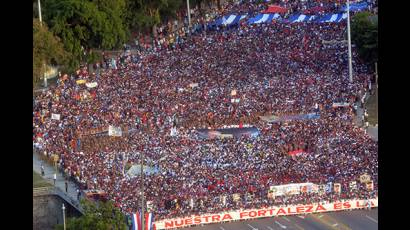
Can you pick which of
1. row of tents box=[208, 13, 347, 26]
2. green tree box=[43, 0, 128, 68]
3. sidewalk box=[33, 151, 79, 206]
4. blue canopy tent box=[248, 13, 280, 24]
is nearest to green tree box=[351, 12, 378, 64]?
row of tents box=[208, 13, 347, 26]

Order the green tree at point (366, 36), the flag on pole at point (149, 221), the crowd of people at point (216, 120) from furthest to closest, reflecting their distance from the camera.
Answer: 1. the green tree at point (366, 36)
2. the crowd of people at point (216, 120)
3. the flag on pole at point (149, 221)

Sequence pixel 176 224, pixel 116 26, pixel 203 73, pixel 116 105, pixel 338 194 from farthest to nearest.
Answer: pixel 116 26
pixel 203 73
pixel 116 105
pixel 338 194
pixel 176 224

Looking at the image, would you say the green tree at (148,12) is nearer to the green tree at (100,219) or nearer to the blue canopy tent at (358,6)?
the blue canopy tent at (358,6)

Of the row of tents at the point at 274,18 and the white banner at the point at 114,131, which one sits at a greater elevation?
the row of tents at the point at 274,18

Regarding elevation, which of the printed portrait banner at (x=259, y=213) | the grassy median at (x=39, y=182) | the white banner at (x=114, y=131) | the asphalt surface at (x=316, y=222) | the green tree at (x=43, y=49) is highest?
the green tree at (x=43, y=49)

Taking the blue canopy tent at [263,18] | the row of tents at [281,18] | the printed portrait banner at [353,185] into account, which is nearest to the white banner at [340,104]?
the printed portrait banner at [353,185]
